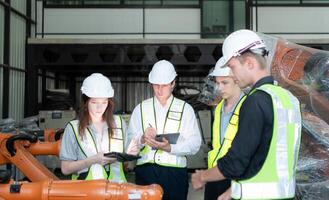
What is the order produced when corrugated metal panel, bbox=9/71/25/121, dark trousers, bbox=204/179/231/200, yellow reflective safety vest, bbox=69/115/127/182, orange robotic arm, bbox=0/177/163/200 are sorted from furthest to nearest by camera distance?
1. corrugated metal panel, bbox=9/71/25/121
2. dark trousers, bbox=204/179/231/200
3. yellow reflective safety vest, bbox=69/115/127/182
4. orange robotic arm, bbox=0/177/163/200

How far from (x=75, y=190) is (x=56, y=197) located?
127mm

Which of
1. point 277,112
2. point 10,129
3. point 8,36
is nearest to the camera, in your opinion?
point 277,112

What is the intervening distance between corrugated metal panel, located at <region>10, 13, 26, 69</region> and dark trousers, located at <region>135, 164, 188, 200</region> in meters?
7.40

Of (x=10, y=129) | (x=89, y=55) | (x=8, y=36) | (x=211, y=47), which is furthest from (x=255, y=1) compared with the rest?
(x=10, y=129)

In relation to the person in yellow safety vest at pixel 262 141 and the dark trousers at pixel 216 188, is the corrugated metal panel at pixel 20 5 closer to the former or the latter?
the dark trousers at pixel 216 188

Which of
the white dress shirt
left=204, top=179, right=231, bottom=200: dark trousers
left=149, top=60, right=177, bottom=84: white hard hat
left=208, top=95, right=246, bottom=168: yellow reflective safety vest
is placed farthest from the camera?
left=149, top=60, right=177, bottom=84: white hard hat

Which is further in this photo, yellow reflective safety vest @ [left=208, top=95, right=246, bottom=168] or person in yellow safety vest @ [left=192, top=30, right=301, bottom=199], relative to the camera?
yellow reflective safety vest @ [left=208, top=95, right=246, bottom=168]

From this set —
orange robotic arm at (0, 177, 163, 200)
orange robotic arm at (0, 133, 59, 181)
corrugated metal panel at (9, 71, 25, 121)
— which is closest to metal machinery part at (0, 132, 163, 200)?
orange robotic arm at (0, 177, 163, 200)

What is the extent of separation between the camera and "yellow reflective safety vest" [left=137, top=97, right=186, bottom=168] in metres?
3.68

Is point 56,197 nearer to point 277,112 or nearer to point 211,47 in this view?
point 277,112

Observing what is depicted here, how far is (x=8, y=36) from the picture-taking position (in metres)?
9.93

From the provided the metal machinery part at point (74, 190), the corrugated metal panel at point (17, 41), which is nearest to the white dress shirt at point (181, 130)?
the metal machinery part at point (74, 190)

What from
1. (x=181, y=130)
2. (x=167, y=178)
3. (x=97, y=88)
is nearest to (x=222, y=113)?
(x=181, y=130)

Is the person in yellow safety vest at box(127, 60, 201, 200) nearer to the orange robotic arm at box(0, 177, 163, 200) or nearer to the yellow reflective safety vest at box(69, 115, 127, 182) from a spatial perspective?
the yellow reflective safety vest at box(69, 115, 127, 182)
